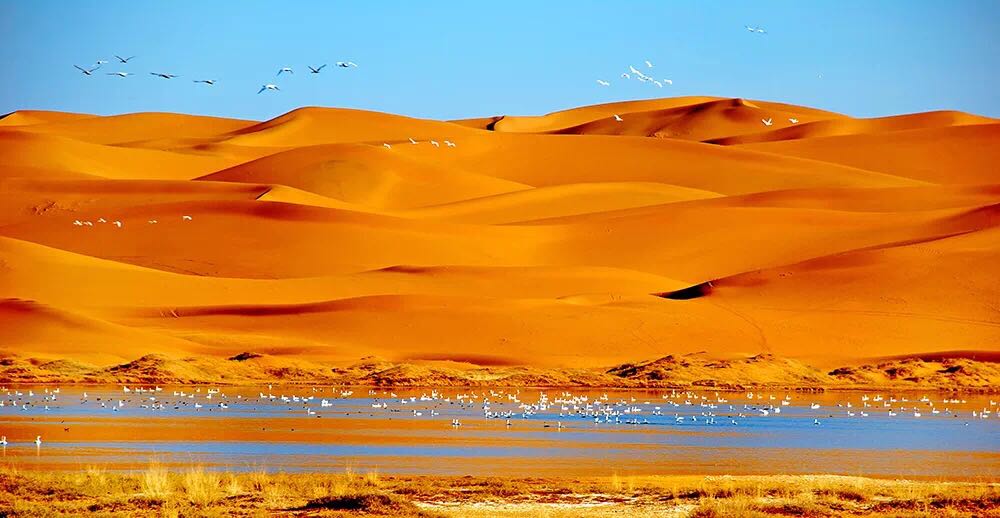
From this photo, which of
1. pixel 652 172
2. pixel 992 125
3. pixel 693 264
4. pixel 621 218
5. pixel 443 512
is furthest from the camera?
pixel 992 125

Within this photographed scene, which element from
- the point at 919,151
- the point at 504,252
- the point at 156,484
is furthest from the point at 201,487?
the point at 919,151

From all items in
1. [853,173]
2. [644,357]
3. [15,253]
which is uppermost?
[853,173]

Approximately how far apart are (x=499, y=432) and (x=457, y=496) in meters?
12.8

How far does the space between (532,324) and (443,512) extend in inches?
1916

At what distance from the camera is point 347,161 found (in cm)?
14775

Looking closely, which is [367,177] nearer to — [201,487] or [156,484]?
[201,487]

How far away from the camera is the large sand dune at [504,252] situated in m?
68.9

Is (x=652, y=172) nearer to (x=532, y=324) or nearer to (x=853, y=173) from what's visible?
(x=853, y=173)

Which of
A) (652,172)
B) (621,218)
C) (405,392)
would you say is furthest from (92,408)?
(652,172)

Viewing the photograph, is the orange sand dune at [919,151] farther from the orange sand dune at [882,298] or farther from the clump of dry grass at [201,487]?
the clump of dry grass at [201,487]

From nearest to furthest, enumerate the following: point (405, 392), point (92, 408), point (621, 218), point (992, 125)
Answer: point (92, 408) → point (405, 392) → point (621, 218) → point (992, 125)

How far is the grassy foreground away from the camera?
22.2m

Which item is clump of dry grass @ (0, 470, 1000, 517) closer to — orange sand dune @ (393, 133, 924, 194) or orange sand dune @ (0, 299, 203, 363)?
orange sand dune @ (0, 299, 203, 363)

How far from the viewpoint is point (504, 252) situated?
10356 cm
